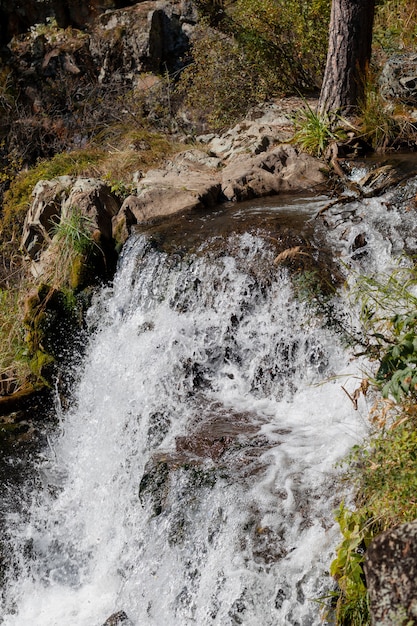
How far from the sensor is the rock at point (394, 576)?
9.45 feet

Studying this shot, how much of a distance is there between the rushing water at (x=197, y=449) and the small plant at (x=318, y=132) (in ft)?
4.50

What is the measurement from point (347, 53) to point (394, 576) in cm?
701

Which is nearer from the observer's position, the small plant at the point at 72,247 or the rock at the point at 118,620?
the rock at the point at 118,620

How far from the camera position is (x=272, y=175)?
7914 millimetres

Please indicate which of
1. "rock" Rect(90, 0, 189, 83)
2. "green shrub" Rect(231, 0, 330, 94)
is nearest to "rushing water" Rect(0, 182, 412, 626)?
"green shrub" Rect(231, 0, 330, 94)

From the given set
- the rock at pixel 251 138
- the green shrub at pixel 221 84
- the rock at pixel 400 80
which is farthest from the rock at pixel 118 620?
the green shrub at pixel 221 84

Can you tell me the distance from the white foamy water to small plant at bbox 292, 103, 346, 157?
2.45 metres

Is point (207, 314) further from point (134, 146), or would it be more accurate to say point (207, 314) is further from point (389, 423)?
point (134, 146)

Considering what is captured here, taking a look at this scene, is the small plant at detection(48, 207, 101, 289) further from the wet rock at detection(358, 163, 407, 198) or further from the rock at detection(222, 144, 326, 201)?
the wet rock at detection(358, 163, 407, 198)

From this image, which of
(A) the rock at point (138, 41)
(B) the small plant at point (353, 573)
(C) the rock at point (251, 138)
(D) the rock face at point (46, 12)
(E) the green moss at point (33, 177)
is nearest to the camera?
(B) the small plant at point (353, 573)

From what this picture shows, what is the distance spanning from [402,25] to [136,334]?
641cm

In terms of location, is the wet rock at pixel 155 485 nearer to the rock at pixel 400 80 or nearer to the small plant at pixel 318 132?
the small plant at pixel 318 132

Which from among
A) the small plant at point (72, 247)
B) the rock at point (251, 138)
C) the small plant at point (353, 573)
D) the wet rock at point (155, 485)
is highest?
the rock at point (251, 138)

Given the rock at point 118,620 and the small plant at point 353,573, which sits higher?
the small plant at point 353,573
